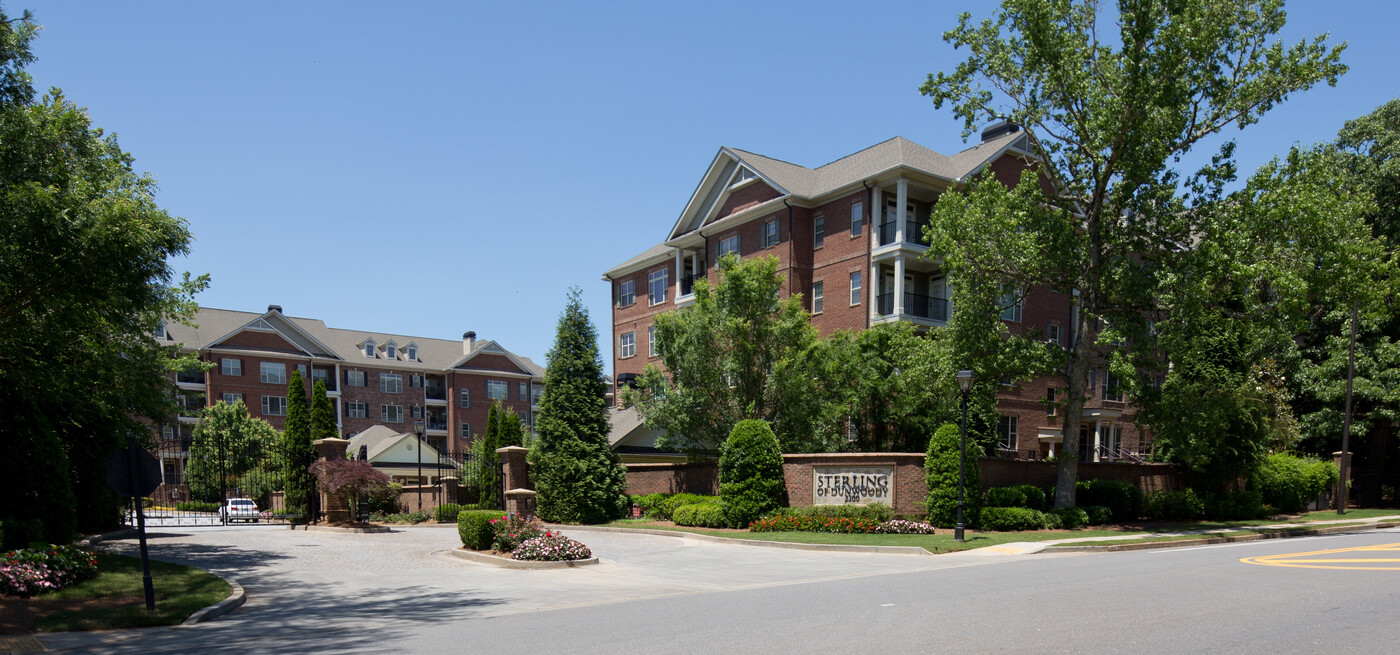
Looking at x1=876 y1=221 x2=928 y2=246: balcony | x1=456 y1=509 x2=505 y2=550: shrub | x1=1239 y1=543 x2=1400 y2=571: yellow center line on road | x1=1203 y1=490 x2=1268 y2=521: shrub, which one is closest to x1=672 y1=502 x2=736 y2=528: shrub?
x1=456 y1=509 x2=505 y2=550: shrub

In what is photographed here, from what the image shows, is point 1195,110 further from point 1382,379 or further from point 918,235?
point 1382,379

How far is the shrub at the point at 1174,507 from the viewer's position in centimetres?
2764

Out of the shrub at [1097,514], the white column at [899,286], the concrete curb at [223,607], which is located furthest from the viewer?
the white column at [899,286]

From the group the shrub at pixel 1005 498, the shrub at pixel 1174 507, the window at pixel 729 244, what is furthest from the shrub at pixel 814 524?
the window at pixel 729 244

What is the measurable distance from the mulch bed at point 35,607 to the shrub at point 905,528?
52.9ft

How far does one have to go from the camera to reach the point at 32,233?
11.7 meters

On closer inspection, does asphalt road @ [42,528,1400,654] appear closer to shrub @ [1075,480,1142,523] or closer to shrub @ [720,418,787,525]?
shrub @ [720,418,787,525]

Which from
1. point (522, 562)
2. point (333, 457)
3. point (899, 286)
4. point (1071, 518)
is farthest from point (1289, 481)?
point (333, 457)

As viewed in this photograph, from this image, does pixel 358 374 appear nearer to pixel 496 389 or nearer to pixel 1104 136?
pixel 496 389

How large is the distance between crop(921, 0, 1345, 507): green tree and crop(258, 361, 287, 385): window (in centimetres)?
5545

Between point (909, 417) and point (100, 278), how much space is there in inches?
893

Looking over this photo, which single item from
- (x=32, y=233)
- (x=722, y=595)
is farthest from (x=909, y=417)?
(x=32, y=233)

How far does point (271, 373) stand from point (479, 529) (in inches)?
2146

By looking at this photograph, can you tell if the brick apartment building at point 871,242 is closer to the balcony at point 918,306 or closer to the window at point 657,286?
the balcony at point 918,306
